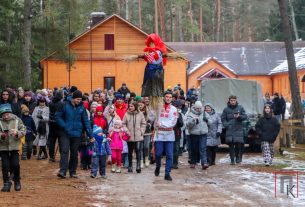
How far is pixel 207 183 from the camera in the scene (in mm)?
15773

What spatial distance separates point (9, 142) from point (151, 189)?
308cm

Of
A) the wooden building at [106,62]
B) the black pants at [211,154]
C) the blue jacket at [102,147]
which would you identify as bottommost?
the black pants at [211,154]

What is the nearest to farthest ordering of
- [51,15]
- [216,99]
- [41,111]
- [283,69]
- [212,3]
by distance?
[41,111], [216,99], [51,15], [283,69], [212,3]

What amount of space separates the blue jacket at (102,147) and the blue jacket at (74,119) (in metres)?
0.65

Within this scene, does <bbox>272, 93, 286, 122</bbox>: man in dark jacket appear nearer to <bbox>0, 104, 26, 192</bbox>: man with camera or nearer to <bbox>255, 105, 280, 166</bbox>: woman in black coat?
<bbox>255, 105, 280, 166</bbox>: woman in black coat

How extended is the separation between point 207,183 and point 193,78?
165 feet

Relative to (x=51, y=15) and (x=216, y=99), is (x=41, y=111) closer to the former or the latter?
(x=216, y=99)

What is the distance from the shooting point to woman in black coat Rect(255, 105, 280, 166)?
65.1ft

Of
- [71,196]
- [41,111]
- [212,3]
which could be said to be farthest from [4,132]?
[212,3]

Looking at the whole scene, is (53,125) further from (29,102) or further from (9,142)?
(9,142)

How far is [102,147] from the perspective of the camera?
16.8m

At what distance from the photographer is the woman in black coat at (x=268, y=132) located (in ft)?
65.1

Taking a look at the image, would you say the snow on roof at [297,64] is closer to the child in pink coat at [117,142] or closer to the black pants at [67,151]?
the child in pink coat at [117,142]

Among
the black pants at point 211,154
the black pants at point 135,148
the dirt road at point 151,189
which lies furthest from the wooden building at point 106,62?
the black pants at point 135,148
